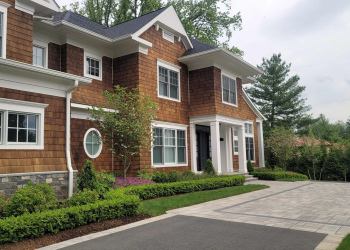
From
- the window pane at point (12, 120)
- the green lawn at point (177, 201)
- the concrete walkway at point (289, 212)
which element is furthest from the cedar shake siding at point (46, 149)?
the concrete walkway at point (289, 212)

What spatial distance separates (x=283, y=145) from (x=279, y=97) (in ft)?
54.6

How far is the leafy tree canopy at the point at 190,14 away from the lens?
86.5 feet

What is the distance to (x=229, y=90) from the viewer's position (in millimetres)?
16500

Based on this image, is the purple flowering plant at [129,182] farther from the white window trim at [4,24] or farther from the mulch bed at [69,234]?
the white window trim at [4,24]

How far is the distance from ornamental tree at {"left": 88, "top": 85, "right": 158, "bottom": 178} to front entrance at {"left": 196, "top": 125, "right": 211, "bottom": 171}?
506cm

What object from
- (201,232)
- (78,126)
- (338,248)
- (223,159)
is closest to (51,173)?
(78,126)

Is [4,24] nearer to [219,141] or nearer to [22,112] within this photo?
[22,112]

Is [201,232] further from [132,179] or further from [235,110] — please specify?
[235,110]

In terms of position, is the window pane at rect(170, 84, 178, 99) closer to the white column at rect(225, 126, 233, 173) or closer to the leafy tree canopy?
the white column at rect(225, 126, 233, 173)

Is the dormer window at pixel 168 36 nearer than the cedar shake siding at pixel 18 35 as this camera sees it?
No

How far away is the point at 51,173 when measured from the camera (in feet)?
26.7

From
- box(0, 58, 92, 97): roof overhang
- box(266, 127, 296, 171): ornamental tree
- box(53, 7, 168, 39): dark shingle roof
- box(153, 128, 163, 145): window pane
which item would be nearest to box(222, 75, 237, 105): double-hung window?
box(153, 128, 163, 145): window pane

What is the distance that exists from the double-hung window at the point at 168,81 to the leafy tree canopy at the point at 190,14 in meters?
12.1

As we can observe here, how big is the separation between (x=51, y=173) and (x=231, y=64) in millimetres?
10968
